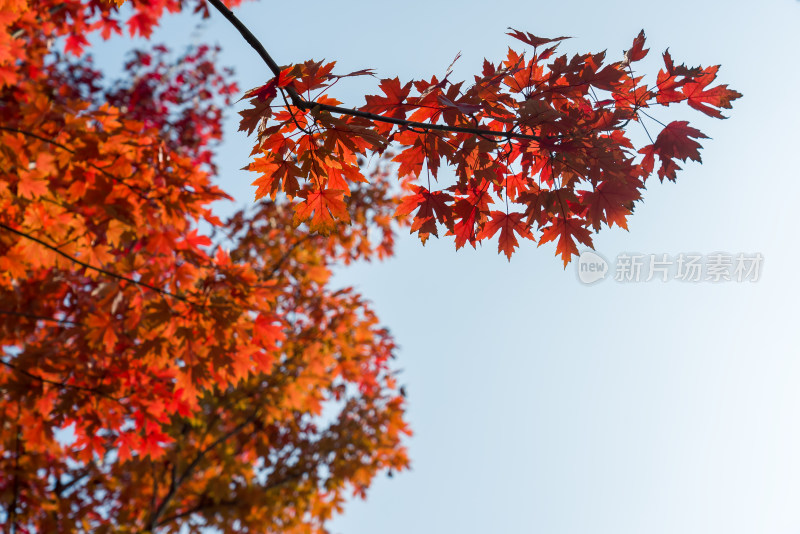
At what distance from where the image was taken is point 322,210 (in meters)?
2.20

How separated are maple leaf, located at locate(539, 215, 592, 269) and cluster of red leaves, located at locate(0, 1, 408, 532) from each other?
36.9 inches

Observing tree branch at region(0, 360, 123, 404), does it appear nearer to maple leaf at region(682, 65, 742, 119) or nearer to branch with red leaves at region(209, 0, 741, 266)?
branch with red leaves at region(209, 0, 741, 266)

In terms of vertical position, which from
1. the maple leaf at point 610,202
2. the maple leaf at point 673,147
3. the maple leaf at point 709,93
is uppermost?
the maple leaf at point 709,93

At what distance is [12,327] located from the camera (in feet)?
12.6

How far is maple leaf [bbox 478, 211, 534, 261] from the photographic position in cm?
240

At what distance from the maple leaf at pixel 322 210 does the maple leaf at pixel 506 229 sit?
0.69 metres

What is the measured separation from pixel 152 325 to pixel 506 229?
2471 millimetres

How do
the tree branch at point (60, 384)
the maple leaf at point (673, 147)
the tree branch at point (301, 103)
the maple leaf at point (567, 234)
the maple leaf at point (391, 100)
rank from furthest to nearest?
the tree branch at point (60, 384) < the maple leaf at point (567, 234) < the maple leaf at point (673, 147) < the maple leaf at point (391, 100) < the tree branch at point (301, 103)

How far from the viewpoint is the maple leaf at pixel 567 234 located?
2291mm

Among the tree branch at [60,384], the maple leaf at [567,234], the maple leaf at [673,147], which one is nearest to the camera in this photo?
the maple leaf at [673,147]

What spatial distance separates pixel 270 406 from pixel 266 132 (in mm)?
4671

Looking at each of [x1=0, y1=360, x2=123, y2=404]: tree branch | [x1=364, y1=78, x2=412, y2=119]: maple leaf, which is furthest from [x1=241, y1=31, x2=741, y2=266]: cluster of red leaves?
[x1=0, y1=360, x2=123, y2=404]: tree branch

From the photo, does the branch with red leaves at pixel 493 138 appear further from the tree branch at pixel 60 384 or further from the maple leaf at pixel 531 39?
the tree branch at pixel 60 384

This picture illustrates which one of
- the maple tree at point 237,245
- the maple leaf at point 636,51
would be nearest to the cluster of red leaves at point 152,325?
the maple tree at point 237,245
